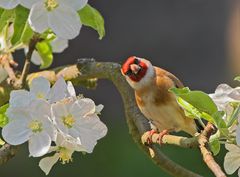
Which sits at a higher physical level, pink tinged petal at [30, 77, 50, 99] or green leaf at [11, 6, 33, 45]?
green leaf at [11, 6, 33, 45]

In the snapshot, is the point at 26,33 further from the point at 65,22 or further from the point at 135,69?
the point at 135,69

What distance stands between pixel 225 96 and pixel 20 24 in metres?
0.27

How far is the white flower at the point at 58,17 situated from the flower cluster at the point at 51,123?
0.07 m

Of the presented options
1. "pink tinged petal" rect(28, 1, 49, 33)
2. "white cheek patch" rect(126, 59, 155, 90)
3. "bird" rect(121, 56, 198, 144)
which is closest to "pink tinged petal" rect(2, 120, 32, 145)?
"pink tinged petal" rect(28, 1, 49, 33)

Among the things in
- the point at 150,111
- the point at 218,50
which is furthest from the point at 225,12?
the point at 150,111

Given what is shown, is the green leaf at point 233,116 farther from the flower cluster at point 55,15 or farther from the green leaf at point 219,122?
the flower cluster at point 55,15

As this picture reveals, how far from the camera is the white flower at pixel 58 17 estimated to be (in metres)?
0.97

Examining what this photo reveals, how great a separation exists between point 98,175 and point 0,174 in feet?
1.76

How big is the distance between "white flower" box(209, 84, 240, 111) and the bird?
607 millimetres

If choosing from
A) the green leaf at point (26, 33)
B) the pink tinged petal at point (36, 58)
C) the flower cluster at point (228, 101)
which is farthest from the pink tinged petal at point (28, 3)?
the pink tinged petal at point (36, 58)

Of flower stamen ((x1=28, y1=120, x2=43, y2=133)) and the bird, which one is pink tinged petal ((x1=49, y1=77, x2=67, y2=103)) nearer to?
flower stamen ((x1=28, y1=120, x2=43, y2=133))

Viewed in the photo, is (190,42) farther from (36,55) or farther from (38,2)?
(38,2)

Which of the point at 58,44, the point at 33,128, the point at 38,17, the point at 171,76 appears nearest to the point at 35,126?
the point at 33,128

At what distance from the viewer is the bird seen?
164 cm
